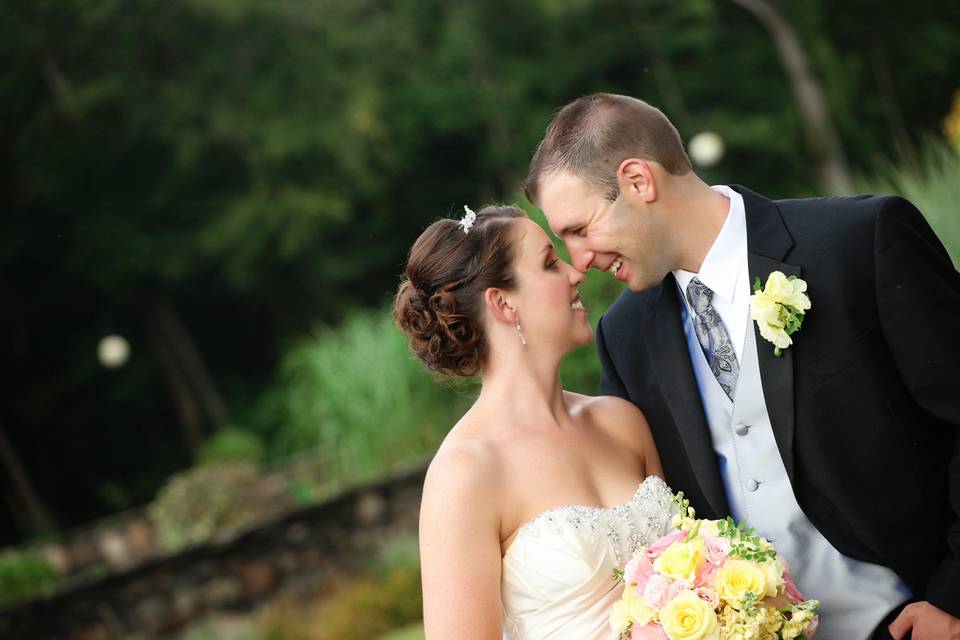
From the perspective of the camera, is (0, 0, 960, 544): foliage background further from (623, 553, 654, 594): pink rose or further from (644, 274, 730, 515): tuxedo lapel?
(623, 553, 654, 594): pink rose

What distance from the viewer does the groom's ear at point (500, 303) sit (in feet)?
9.27

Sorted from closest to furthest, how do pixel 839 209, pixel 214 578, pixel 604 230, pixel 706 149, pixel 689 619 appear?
→ pixel 689 619 → pixel 839 209 → pixel 604 230 → pixel 214 578 → pixel 706 149

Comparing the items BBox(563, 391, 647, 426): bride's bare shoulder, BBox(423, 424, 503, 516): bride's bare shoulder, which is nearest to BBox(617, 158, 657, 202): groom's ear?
BBox(563, 391, 647, 426): bride's bare shoulder

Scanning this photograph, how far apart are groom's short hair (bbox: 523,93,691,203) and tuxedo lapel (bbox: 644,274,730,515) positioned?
1.17 feet

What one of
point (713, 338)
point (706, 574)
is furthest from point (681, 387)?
point (706, 574)

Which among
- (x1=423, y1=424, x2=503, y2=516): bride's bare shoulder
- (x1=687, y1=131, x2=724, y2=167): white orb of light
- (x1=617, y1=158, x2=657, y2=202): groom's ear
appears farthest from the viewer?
(x1=687, y1=131, x2=724, y2=167): white orb of light

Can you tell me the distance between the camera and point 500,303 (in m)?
2.83

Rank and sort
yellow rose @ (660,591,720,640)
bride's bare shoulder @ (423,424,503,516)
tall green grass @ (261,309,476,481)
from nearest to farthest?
yellow rose @ (660,591,720,640) < bride's bare shoulder @ (423,424,503,516) < tall green grass @ (261,309,476,481)

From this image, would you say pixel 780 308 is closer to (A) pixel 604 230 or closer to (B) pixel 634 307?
(A) pixel 604 230

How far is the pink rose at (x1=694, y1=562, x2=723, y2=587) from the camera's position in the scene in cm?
232

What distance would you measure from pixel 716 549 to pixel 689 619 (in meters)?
0.19

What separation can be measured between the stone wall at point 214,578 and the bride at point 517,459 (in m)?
5.41

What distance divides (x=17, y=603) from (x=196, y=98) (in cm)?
1178

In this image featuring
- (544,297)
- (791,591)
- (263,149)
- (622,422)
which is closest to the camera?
(791,591)
